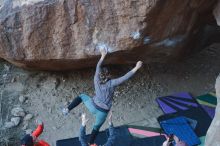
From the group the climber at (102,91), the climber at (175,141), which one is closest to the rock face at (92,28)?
the climber at (102,91)

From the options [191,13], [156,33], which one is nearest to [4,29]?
[156,33]

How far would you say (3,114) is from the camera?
581cm

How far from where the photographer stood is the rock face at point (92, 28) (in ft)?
16.1

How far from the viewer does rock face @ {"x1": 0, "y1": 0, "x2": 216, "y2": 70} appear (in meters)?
4.91

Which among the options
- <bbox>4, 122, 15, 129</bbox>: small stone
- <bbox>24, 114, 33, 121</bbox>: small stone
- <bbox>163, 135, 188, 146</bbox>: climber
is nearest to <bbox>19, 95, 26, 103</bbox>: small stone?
<bbox>24, 114, 33, 121</bbox>: small stone

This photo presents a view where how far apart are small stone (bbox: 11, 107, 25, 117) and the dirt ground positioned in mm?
67

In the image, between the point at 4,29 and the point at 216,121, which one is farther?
the point at 4,29

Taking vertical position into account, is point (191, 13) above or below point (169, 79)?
above

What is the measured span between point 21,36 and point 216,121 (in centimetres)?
252

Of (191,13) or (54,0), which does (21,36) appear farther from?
(191,13)

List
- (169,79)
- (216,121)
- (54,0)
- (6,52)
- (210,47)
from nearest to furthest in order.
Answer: (216,121) → (54,0) → (6,52) → (169,79) → (210,47)

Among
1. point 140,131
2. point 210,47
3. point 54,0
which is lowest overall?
point 140,131

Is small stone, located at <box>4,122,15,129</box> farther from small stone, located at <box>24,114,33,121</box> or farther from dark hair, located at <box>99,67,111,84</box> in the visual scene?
dark hair, located at <box>99,67,111,84</box>

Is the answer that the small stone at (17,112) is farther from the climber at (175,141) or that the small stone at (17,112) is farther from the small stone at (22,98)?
the climber at (175,141)
